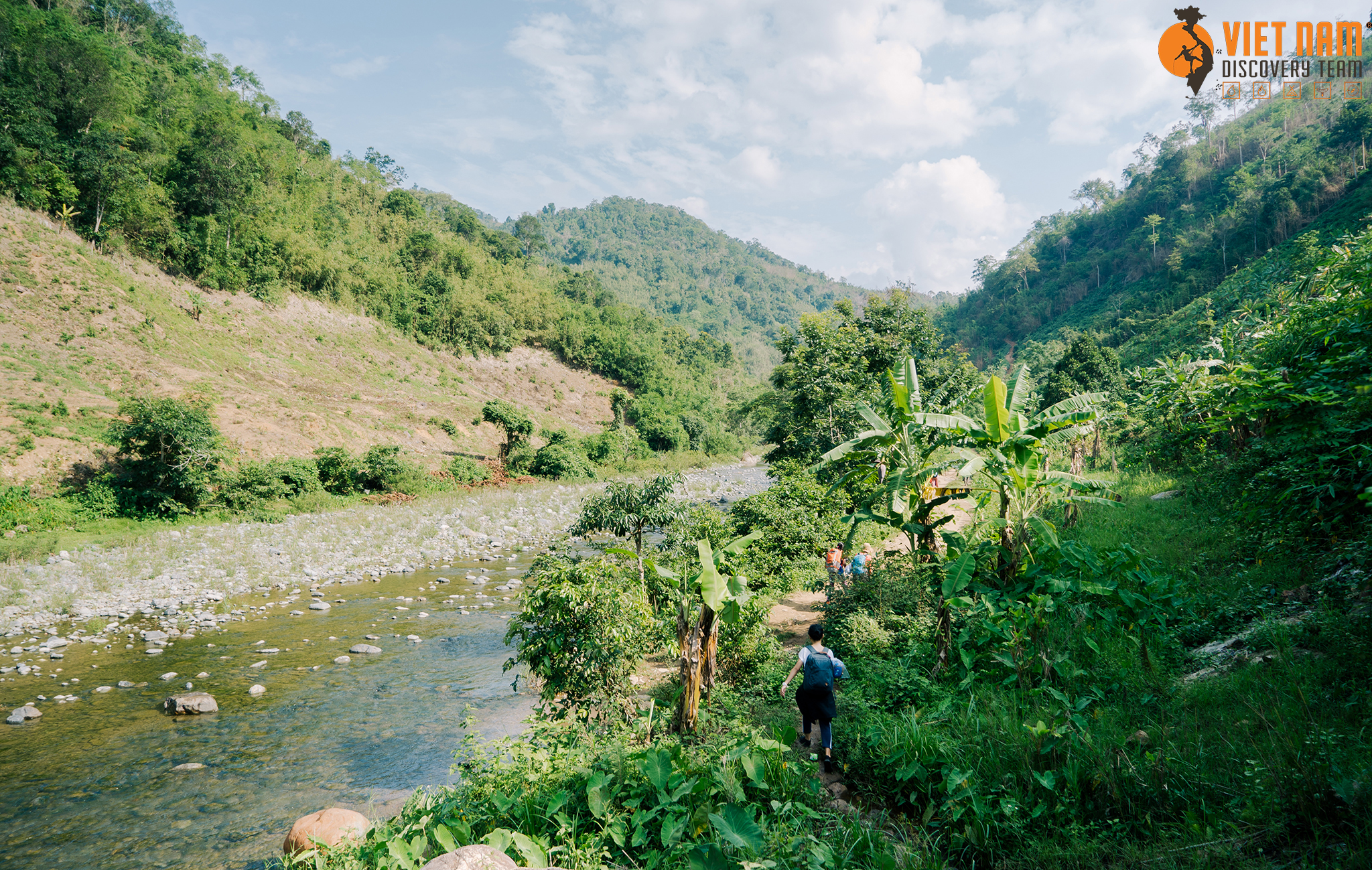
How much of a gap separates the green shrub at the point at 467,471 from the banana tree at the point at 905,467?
24.9 m

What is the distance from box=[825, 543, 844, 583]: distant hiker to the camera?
33.5 feet

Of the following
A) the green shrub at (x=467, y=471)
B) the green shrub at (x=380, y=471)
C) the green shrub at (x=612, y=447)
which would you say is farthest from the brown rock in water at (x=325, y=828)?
the green shrub at (x=612, y=447)

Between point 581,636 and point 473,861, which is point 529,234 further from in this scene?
point 473,861

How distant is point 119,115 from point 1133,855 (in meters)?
46.4

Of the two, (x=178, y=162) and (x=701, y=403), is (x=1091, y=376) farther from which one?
(x=178, y=162)

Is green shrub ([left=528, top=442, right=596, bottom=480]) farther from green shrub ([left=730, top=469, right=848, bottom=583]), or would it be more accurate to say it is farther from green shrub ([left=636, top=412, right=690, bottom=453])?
green shrub ([left=730, top=469, right=848, bottom=583])

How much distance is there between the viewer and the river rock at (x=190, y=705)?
7602 millimetres

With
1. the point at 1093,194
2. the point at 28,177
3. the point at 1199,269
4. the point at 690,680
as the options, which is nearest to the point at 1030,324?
the point at 1199,269

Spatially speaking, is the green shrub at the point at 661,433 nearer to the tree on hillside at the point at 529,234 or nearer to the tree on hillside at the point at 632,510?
the tree on hillside at the point at 632,510

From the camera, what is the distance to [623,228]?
17212 centimetres

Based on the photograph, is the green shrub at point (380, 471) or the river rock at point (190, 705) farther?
the green shrub at point (380, 471)

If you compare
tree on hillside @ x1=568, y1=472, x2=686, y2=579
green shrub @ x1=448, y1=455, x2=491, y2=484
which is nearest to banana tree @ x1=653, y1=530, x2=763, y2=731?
tree on hillside @ x1=568, y1=472, x2=686, y2=579

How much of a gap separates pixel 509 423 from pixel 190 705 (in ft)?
81.3

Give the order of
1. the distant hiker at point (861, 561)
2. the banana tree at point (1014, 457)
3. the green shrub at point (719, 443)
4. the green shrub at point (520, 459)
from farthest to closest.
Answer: the green shrub at point (719, 443) < the green shrub at point (520, 459) < the distant hiker at point (861, 561) < the banana tree at point (1014, 457)
